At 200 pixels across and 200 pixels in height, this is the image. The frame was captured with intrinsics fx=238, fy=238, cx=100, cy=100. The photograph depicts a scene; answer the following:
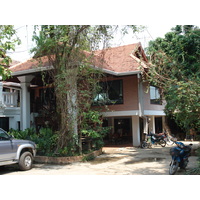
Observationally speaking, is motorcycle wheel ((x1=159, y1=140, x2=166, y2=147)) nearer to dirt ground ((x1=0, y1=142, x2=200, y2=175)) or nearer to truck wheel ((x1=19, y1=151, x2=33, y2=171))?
dirt ground ((x1=0, y1=142, x2=200, y2=175))

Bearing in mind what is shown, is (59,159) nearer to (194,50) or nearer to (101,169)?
(101,169)

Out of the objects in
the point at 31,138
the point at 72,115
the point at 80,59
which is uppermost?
the point at 80,59

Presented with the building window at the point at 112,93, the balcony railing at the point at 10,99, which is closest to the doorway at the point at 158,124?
the building window at the point at 112,93

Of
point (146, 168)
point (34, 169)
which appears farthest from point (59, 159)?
point (146, 168)

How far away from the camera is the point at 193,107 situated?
22.9 ft

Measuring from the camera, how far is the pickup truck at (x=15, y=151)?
314 inches

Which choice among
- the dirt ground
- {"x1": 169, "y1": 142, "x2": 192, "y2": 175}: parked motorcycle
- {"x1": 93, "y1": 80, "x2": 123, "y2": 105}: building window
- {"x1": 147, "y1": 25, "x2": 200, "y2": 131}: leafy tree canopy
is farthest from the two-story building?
{"x1": 169, "y1": 142, "x2": 192, "y2": 175}: parked motorcycle

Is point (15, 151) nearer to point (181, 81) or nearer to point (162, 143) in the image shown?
point (181, 81)

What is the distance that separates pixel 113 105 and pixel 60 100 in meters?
5.60

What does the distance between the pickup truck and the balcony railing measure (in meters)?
7.89

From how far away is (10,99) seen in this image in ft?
53.7

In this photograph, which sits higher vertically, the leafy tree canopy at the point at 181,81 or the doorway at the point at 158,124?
the leafy tree canopy at the point at 181,81

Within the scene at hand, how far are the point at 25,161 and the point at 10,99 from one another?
28.3 feet

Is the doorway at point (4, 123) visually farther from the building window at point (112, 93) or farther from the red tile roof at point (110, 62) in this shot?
the building window at point (112, 93)
